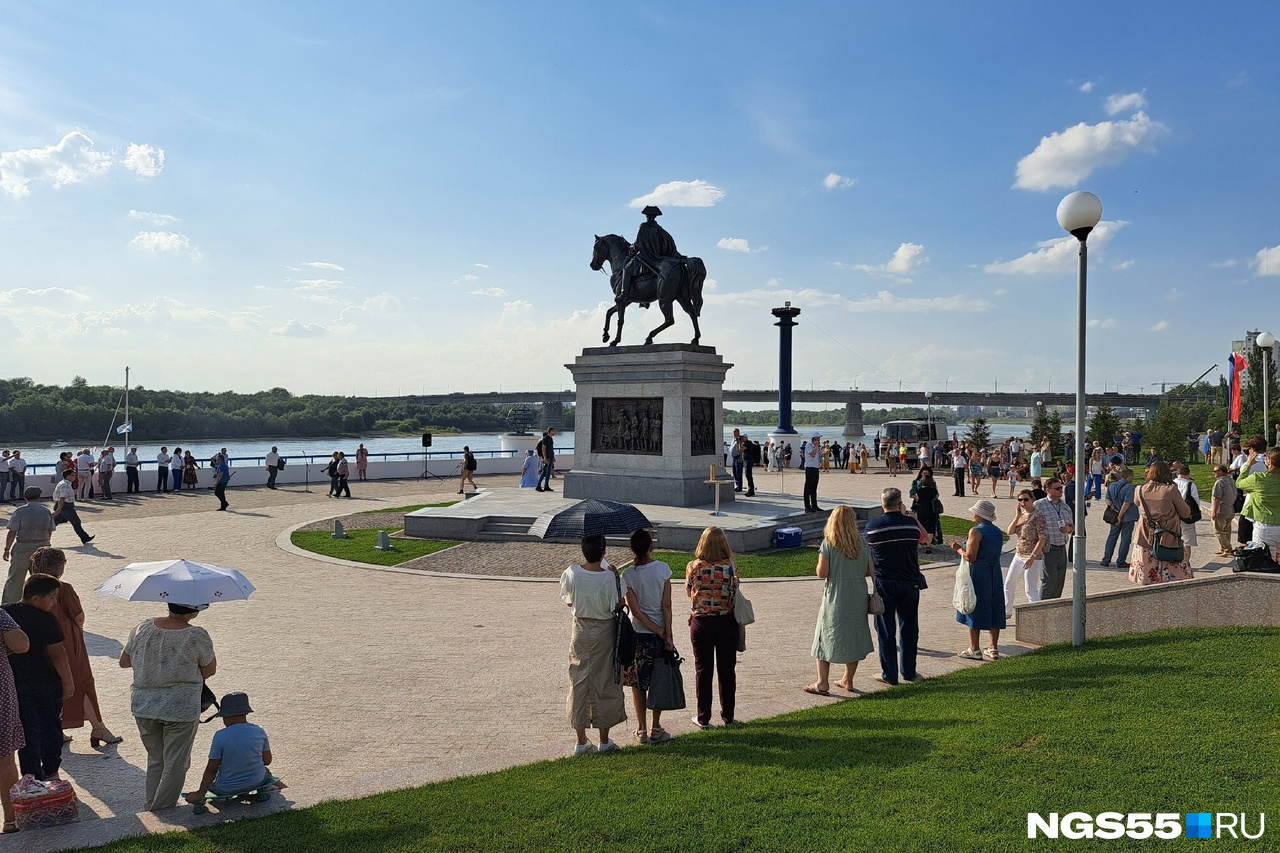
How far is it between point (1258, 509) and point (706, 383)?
13.0 m

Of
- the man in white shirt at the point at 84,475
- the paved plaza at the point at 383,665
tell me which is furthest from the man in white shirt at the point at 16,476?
the paved plaza at the point at 383,665

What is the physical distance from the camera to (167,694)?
5.52 meters

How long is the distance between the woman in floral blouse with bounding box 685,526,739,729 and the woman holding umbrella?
11.4 ft

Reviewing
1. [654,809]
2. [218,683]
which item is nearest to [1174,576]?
[654,809]

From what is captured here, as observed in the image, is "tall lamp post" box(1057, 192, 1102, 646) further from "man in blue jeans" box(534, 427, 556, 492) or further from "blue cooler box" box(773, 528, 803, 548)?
"man in blue jeans" box(534, 427, 556, 492)

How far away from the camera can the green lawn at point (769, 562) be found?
574 inches

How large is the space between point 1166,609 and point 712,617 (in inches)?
200

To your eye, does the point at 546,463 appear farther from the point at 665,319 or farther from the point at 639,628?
the point at 639,628

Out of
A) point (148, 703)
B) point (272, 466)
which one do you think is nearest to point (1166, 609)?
point (148, 703)

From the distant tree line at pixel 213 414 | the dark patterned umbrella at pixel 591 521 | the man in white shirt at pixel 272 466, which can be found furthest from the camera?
the distant tree line at pixel 213 414

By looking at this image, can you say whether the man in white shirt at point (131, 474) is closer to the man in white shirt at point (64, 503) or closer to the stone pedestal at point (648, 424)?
the man in white shirt at point (64, 503)

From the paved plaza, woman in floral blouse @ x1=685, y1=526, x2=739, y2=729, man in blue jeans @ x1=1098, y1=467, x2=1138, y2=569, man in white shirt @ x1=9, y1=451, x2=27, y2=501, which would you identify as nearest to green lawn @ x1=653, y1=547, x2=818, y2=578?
the paved plaza

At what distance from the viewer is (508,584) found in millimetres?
13969

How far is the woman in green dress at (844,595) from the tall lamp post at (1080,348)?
7.54 ft
